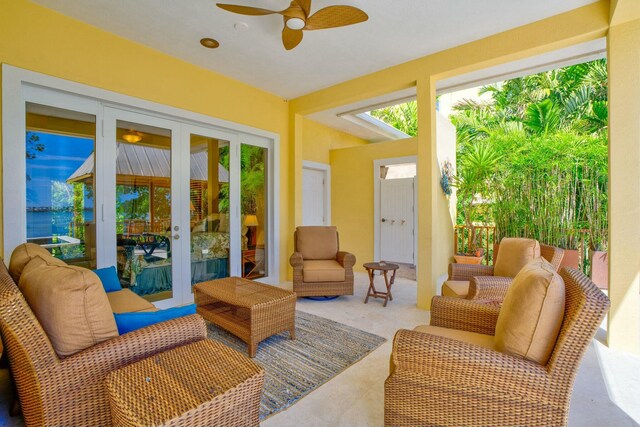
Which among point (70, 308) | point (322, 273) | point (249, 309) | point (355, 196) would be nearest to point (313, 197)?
point (355, 196)

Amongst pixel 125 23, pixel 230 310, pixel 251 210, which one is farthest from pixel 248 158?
pixel 230 310

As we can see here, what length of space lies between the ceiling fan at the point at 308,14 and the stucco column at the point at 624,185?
2235mm

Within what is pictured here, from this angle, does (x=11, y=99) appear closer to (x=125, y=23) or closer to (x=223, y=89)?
(x=125, y=23)

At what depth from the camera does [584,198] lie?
12.9ft

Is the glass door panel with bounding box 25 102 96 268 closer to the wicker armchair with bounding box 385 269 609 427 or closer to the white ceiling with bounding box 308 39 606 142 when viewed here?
the wicker armchair with bounding box 385 269 609 427

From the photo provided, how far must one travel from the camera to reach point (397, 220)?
599 cm

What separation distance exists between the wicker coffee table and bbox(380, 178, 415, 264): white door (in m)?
3.59

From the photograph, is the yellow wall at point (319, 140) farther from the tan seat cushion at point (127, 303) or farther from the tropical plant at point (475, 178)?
the tan seat cushion at point (127, 303)

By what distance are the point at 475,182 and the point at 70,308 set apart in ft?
16.7

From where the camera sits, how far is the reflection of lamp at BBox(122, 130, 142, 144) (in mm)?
3395

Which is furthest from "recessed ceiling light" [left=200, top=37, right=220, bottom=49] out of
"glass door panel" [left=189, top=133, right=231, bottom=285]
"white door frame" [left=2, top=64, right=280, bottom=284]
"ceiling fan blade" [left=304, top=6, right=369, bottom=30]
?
"ceiling fan blade" [left=304, top=6, right=369, bottom=30]

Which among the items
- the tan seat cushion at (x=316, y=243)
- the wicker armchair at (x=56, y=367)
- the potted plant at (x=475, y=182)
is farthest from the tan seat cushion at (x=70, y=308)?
the potted plant at (x=475, y=182)

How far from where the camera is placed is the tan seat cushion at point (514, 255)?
2814 millimetres

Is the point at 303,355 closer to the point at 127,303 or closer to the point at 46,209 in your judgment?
the point at 127,303
